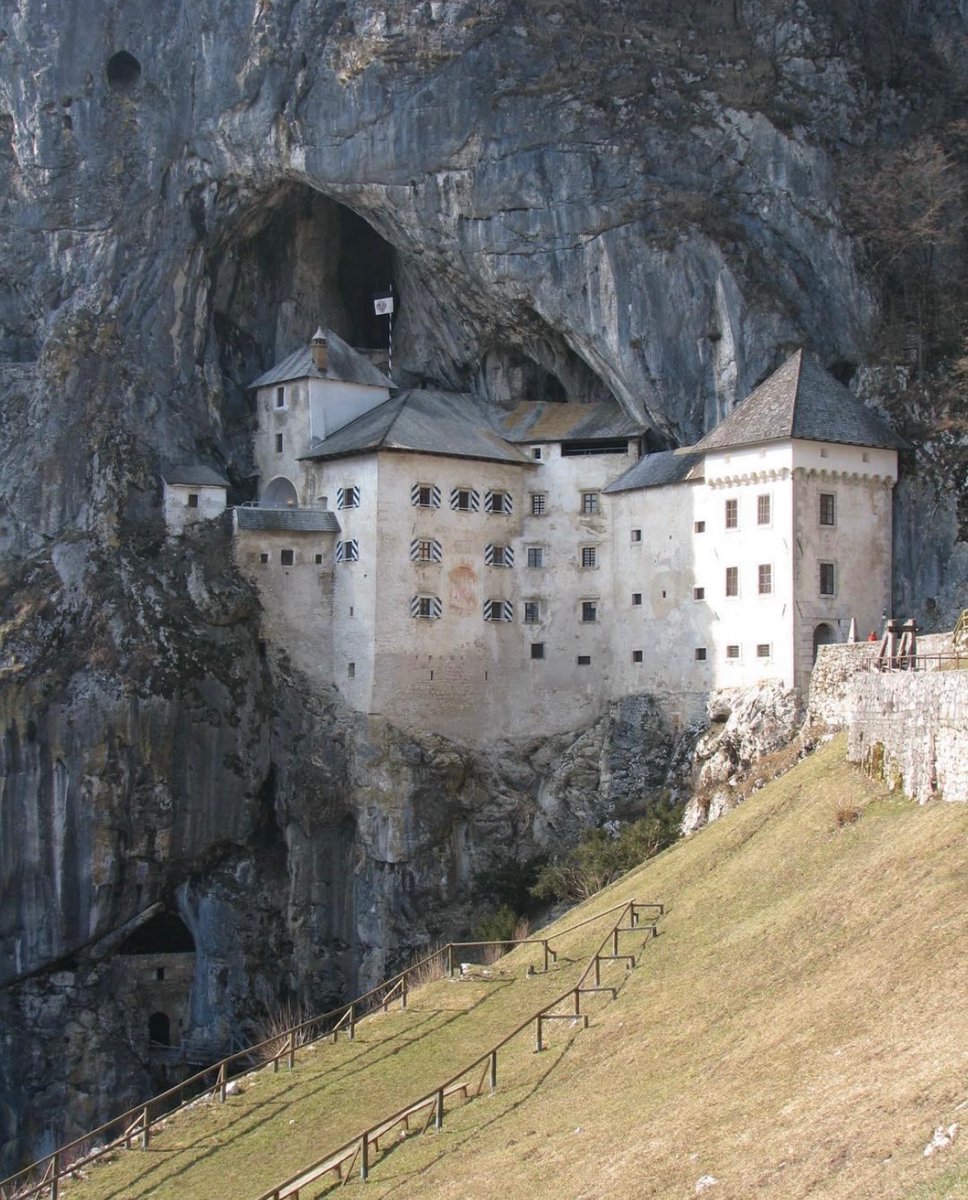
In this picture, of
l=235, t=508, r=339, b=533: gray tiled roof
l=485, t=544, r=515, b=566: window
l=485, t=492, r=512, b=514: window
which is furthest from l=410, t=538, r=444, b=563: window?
l=235, t=508, r=339, b=533: gray tiled roof

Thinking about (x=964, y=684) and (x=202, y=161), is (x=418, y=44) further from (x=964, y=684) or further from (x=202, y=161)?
(x=964, y=684)

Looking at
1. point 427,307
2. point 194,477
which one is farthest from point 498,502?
point 194,477

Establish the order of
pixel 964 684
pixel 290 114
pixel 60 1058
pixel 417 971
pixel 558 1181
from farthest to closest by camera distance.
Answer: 1. pixel 290 114
2. pixel 60 1058
3. pixel 417 971
4. pixel 964 684
5. pixel 558 1181

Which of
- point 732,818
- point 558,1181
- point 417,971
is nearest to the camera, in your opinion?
point 558,1181

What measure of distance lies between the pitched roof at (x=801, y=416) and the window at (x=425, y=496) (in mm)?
10735

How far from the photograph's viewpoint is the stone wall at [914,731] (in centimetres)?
4350

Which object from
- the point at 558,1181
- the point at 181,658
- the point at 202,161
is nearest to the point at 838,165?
the point at 202,161

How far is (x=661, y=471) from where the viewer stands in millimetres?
78062

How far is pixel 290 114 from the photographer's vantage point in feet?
272

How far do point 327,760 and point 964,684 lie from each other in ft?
130

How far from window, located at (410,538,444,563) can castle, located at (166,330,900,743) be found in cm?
8

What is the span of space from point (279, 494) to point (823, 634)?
24.1 m

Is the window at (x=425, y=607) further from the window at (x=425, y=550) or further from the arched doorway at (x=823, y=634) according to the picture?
the arched doorway at (x=823, y=634)

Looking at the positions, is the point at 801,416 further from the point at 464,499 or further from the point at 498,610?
the point at 498,610
